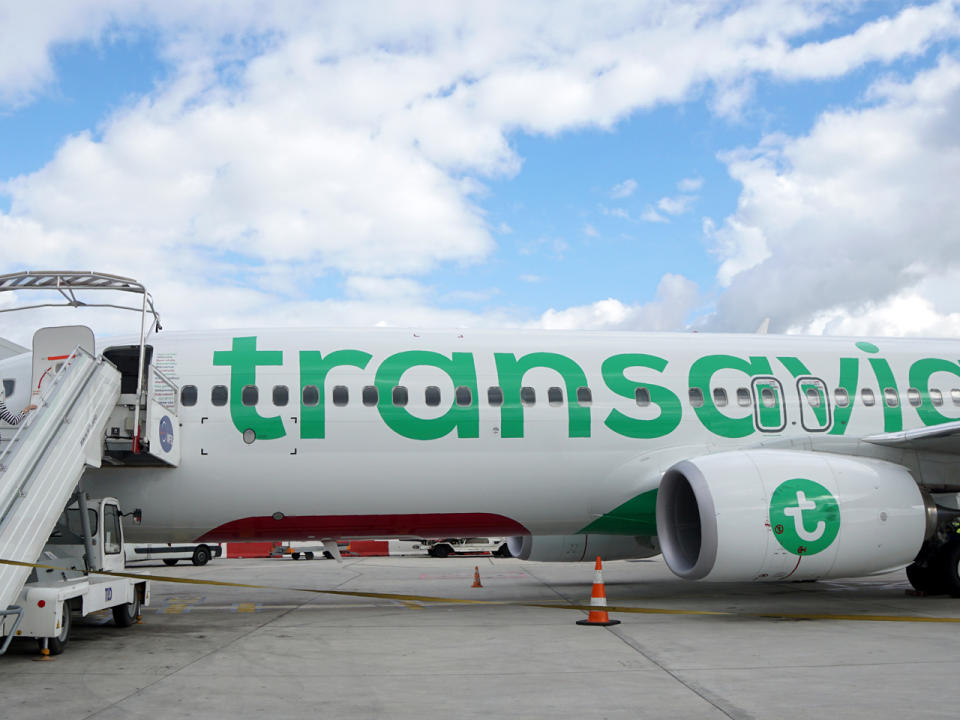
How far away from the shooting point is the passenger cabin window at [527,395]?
455 inches

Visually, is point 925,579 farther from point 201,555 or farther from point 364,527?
point 201,555

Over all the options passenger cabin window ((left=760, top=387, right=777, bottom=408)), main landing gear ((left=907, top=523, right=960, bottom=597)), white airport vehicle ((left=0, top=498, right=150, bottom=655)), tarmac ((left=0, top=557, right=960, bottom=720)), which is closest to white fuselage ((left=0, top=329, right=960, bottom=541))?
passenger cabin window ((left=760, top=387, right=777, bottom=408))

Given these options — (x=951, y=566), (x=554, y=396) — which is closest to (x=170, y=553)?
(x=554, y=396)

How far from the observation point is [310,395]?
11070 millimetres

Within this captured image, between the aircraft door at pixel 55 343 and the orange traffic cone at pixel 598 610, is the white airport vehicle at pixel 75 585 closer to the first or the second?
the aircraft door at pixel 55 343

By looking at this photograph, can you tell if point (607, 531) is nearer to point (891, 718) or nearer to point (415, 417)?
point (415, 417)

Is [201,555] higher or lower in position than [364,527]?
lower

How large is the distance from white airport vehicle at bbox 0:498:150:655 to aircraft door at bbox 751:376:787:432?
845 centimetres

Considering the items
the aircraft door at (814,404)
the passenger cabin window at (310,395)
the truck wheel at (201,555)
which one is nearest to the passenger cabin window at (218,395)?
the passenger cabin window at (310,395)

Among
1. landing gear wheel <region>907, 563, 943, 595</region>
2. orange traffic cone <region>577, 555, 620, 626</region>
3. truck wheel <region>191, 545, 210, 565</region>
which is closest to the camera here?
orange traffic cone <region>577, 555, 620, 626</region>

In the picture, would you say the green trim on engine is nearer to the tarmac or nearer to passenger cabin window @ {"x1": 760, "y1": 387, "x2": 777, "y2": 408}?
the tarmac

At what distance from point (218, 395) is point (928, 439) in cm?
911

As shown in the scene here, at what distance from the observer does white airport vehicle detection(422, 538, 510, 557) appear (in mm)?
28344

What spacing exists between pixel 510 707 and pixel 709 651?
2.90 m
